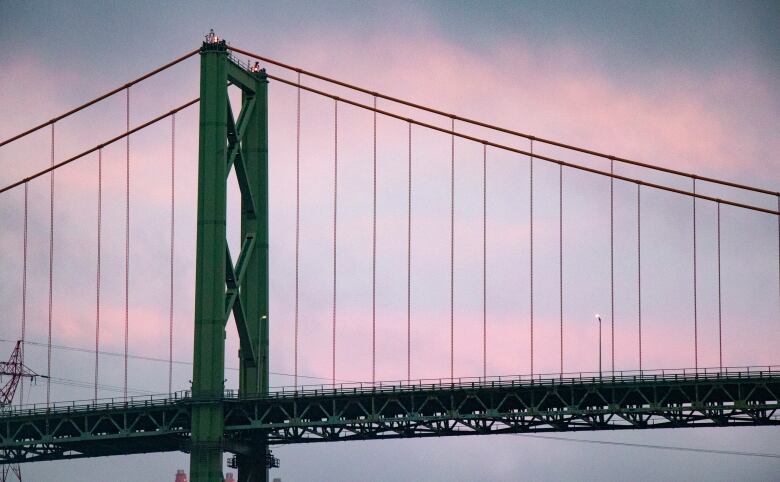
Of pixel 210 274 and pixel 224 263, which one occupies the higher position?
pixel 224 263

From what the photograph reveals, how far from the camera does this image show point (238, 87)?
156 m

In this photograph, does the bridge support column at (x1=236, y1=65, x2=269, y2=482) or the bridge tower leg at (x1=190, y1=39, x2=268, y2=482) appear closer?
the bridge tower leg at (x1=190, y1=39, x2=268, y2=482)

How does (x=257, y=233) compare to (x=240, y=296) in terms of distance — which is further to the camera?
(x=257, y=233)

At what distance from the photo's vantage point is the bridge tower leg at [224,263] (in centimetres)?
14394

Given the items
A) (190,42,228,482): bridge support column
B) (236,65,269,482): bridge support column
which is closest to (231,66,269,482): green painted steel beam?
(236,65,269,482): bridge support column

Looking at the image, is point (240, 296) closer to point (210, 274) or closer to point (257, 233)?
point (257, 233)

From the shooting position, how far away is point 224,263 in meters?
148

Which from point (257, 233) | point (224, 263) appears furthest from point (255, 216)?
point (224, 263)

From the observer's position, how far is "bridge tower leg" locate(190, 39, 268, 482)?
14394 centimetres

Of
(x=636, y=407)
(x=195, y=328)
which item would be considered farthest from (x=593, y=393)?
(x=195, y=328)

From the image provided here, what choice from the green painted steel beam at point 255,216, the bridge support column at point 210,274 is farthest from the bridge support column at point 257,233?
the bridge support column at point 210,274

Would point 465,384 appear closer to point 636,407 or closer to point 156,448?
point 636,407

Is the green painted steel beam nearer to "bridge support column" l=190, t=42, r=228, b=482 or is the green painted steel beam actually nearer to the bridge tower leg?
the bridge tower leg

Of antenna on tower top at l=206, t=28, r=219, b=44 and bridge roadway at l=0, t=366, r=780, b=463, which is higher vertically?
antenna on tower top at l=206, t=28, r=219, b=44
